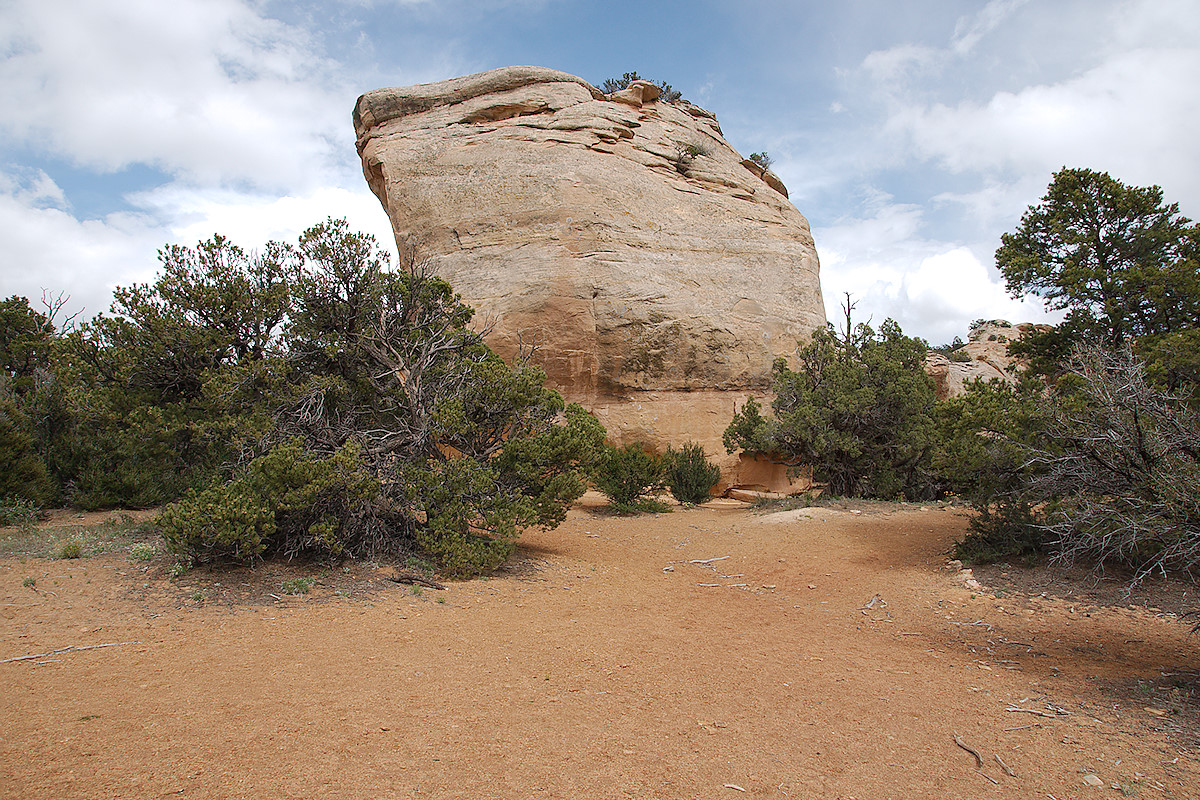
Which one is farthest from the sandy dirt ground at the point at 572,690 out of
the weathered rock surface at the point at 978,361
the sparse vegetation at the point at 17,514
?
the weathered rock surface at the point at 978,361

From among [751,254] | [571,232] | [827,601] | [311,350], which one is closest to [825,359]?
[751,254]

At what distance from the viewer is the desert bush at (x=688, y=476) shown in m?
15.9

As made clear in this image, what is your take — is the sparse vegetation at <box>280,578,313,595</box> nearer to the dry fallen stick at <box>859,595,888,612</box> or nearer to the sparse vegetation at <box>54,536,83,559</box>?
the sparse vegetation at <box>54,536,83,559</box>

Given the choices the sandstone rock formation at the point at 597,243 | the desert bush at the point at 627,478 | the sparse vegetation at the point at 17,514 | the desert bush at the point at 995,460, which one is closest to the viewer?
the desert bush at the point at 995,460

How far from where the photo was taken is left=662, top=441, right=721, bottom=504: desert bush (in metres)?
15.9

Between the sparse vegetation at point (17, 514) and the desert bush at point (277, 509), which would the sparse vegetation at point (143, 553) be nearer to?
the desert bush at point (277, 509)

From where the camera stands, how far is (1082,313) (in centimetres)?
1305

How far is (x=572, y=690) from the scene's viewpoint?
4.33m

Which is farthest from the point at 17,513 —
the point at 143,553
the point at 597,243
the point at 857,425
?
the point at 857,425

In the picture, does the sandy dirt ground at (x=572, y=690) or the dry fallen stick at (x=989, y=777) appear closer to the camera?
the sandy dirt ground at (x=572, y=690)

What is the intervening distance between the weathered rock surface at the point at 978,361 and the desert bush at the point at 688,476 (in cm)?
836

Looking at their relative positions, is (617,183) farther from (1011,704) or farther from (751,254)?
(1011,704)

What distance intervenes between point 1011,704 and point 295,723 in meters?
4.53

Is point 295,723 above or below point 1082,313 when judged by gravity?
below
